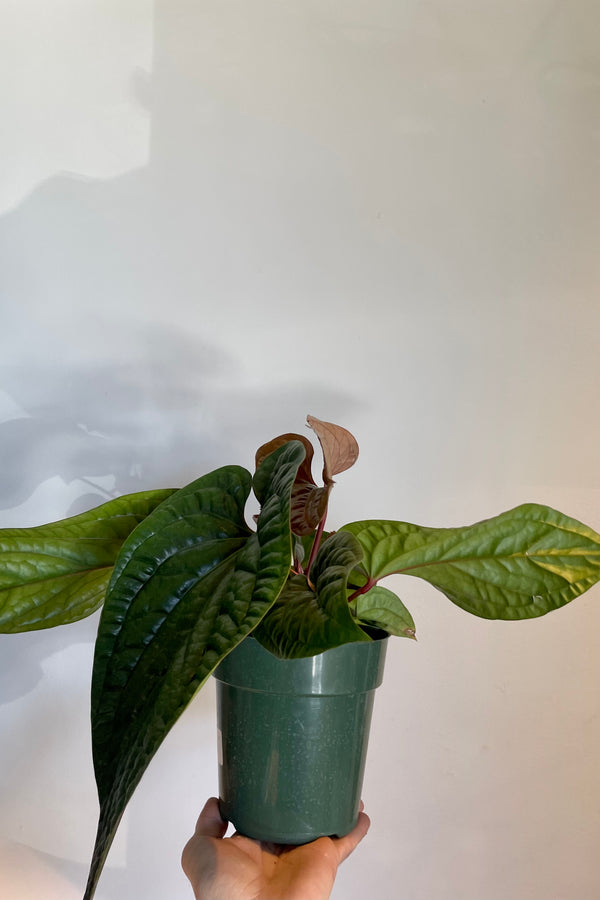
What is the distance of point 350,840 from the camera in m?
0.70

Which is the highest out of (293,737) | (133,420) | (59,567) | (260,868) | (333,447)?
(133,420)

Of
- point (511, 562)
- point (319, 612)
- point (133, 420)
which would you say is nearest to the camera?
point (319, 612)

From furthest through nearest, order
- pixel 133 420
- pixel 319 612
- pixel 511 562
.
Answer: pixel 133 420
pixel 511 562
pixel 319 612

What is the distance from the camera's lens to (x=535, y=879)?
1.09m

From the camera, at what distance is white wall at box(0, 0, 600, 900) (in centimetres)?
108

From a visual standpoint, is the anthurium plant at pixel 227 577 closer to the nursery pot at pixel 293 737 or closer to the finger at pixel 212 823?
the nursery pot at pixel 293 737

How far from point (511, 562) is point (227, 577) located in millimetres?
270

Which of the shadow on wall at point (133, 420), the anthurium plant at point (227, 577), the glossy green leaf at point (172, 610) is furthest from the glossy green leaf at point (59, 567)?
the shadow on wall at point (133, 420)

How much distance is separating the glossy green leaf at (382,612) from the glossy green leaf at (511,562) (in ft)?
0.18

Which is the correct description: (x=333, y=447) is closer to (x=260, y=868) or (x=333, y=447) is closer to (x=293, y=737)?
(x=293, y=737)

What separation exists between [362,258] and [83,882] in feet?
3.43

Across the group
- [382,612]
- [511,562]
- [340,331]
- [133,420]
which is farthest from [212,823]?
[340,331]

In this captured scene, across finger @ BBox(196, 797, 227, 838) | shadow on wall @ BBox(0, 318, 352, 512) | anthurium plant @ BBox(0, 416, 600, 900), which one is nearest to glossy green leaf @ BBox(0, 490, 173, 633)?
anthurium plant @ BBox(0, 416, 600, 900)

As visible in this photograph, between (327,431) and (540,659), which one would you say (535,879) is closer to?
(540,659)
